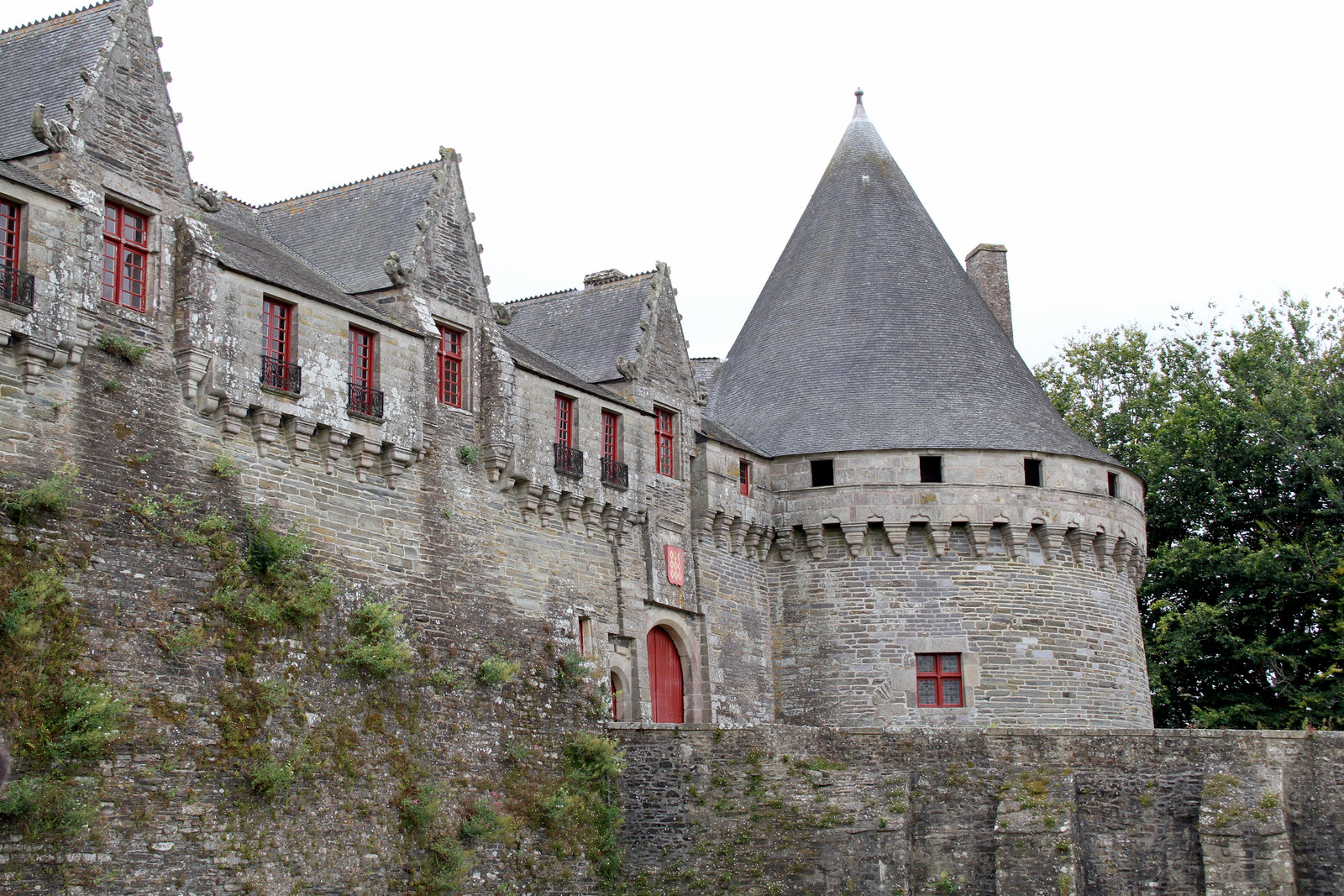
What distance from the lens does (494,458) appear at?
2006cm

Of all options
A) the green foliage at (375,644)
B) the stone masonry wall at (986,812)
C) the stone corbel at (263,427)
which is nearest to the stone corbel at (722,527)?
the stone masonry wall at (986,812)

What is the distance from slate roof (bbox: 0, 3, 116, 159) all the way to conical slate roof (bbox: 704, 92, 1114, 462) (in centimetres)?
1248

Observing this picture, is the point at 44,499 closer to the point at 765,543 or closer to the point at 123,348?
the point at 123,348

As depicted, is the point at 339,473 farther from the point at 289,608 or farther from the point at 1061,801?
the point at 1061,801

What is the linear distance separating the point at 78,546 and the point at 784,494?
42.6ft

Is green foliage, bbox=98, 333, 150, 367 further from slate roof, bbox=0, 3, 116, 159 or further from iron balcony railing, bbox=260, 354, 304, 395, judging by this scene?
slate roof, bbox=0, 3, 116, 159

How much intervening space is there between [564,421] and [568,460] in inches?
24.3

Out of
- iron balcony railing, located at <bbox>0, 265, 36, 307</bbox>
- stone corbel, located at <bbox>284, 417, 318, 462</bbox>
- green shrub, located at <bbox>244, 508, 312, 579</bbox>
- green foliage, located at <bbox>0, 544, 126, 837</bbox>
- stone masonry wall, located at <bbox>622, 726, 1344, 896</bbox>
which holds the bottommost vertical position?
stone masonry wall, located at <bbox>622, 726, 1344, 896</bbox>

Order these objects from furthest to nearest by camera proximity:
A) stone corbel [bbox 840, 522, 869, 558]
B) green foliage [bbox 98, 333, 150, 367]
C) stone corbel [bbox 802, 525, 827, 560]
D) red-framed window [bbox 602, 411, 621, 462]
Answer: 1. stone corbel [bbox 802, 525, 827, 560]
2. stone corbel [bbox 840, 522, 869, 558]
3. red-framed window [bbox 602, 411, 621, 462]
4. green foliage [bbox 98, 333, 150, 367]

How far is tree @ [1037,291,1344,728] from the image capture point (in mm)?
30281

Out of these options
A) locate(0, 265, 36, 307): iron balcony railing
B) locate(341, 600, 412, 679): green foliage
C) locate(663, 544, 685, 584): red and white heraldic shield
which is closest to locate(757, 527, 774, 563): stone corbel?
locate(663, 544, 685, 584): red and white heraldic shield

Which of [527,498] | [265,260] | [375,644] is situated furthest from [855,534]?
[265,260]

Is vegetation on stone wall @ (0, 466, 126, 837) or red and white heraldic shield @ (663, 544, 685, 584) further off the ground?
red and white heraldic shield @ (663, 544, 685, 584)

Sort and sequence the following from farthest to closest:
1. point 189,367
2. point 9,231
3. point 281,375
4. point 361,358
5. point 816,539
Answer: point 816,539 < point 361,358 < point 281,375 < point 189,367 < point 9,231
